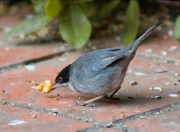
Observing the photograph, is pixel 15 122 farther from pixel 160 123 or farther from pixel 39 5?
pixel 39 5

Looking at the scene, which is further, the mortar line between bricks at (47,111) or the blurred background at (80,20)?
the blurred background at (80,20)

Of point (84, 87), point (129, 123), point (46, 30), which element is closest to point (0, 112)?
point (84, 87)

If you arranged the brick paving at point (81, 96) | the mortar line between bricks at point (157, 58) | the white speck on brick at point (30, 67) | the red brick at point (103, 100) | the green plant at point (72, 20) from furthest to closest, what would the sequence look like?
the green plant at point (72, 20) → the mortar line between bricks at point (157, 58) → the white speck on brick at point (30, 67) → the red brick at point (103, 100) → the brick paving at point (81, 96)

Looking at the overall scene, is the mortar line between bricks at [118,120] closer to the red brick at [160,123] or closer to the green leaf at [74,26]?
the red brick at [160,123]

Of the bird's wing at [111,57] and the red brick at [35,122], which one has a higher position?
the bird's wing at [111,57]

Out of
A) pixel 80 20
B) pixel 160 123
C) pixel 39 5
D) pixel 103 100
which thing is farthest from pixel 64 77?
pixel 39 5

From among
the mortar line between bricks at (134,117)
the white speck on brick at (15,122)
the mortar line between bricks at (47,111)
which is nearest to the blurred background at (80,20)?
the mortar line between bricks at (47,111)

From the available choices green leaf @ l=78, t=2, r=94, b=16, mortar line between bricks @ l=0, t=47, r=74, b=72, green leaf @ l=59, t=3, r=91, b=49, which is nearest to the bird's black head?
mortar line between bricks @ l=0, t=47, r=74, b=72

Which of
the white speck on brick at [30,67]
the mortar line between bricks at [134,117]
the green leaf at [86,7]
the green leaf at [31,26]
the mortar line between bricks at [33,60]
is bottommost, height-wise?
the mortar line between bricks at [134,117]
